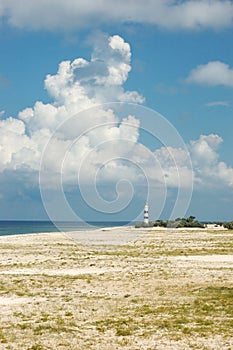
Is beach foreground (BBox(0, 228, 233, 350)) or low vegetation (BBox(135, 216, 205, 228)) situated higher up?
low vegetation (BBox(135, 216, 205, 228))

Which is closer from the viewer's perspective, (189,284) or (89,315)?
(89,315)

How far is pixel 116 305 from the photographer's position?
→ 21859mm

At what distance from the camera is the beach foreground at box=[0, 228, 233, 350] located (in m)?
16.2

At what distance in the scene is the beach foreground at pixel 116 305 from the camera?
16.2 metres

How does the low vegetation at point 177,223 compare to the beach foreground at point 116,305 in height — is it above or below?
above

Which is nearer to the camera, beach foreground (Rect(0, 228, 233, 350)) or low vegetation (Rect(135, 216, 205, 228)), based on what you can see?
beach foreground (Rect(0, 228, 233, 350))

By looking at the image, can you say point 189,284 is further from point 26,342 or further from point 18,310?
point 26,342

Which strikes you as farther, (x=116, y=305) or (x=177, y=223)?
(x=177, y=223)

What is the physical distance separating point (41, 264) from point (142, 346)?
22.8m

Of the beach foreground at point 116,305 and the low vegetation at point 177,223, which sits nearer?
the beach foreground at point 116,305

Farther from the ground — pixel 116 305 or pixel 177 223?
pixel 177 223

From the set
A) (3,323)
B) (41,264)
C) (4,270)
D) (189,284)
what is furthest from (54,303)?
(41,264)

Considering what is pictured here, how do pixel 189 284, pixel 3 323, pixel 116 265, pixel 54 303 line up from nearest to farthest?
pixel 3 323, pixel 54 303, pixel 189 284, pixel 116 265

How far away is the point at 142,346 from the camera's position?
15.6 metres
